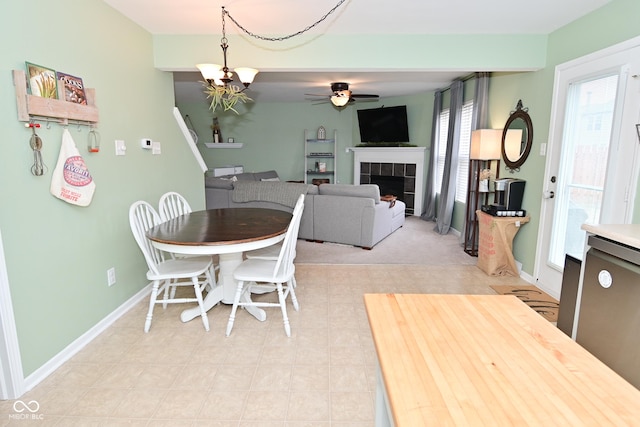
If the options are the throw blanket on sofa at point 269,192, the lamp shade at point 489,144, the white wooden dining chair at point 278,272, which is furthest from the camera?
the throw blanket on sofa at point 269,192

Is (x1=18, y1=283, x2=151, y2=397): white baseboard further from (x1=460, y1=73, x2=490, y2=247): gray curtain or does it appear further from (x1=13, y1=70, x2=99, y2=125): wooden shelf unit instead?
(x1=460, y1=73, x2=490, y2=247): gray curtain

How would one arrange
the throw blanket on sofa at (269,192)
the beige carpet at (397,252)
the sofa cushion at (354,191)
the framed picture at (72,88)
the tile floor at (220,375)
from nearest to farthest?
the tile floor at (220,375), the framed picture at (72,88), the beige carpet at (397,252), the sofa cushion at (354,191), the throw blanket on sofa at (269,192)

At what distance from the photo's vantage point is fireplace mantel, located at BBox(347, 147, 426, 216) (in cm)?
714

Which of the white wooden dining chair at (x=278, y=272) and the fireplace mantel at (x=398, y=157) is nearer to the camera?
the white wooden dining chair at (x=278, y=272)

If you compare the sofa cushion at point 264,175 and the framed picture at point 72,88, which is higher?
the framed picture at point 72,88

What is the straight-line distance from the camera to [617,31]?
262cm

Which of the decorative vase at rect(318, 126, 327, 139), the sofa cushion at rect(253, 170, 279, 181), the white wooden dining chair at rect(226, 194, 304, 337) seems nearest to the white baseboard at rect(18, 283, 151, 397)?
the white wooden dining chair at rect(226, 194, 304, 337)

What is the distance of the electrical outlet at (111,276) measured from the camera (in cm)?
280

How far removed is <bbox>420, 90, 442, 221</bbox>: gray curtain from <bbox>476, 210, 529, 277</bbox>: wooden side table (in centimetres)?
277

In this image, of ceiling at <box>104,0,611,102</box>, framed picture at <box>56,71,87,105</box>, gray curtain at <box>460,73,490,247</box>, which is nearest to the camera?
framed picture at <box>56,71,87,105</box>

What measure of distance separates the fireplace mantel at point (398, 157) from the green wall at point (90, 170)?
4856mm

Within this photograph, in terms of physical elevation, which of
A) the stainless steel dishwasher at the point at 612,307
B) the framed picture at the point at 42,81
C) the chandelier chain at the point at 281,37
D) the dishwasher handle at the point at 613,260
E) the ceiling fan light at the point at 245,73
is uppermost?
the chandelier chain at the point at 281,37

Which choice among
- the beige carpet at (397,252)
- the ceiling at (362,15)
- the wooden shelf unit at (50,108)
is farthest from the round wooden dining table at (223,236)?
the ceiling at (362,15)

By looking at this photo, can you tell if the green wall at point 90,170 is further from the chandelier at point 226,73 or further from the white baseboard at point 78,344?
the chandelier at point 226,73
